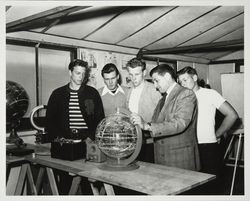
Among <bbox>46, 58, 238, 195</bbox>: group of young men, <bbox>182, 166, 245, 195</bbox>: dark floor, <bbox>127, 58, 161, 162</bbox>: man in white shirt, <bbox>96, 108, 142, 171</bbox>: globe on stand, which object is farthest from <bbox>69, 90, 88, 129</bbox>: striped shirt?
<bbox>182, 166, 245, 195</bbox>: dark floor

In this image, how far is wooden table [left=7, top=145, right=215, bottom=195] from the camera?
5.76 ft

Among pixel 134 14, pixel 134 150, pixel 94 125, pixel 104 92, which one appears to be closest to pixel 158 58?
pixel 134 14

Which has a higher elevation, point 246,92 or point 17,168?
point 246,92

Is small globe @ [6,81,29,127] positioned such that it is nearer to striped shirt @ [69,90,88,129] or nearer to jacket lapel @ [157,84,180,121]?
striped shirt @ [69,90,88,129]

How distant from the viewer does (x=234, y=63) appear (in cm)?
674

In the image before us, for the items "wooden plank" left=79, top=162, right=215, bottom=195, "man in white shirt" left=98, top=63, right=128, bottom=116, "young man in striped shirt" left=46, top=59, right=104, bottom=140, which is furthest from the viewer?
"man in white shirt" left=98, top=63, right=128, bottom=116

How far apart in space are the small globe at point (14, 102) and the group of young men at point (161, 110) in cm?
27

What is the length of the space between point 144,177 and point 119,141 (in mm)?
340

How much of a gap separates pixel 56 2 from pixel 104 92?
127cm

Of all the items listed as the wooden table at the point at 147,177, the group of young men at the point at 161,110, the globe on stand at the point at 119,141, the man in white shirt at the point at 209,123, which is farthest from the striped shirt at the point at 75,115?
the man in white shirt at the point at 209,123

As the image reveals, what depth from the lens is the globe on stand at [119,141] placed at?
2133mm

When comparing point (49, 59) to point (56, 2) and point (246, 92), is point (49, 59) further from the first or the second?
point (246, 92)

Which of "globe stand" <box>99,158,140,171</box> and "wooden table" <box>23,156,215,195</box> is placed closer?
"wooden table" <box>23,156,215,195</box>

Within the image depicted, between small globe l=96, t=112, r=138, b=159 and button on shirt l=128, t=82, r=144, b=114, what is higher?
button on shirt l=128, t=82, r=144, b=114
